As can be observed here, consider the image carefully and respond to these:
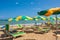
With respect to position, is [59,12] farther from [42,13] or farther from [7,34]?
[7,34]

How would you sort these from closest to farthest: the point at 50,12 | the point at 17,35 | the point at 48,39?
the point at 50,12
the point at 48,39
the point at 17,35

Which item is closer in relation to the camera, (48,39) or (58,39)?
(58,39)

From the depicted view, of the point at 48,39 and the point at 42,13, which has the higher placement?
the point at 42,13

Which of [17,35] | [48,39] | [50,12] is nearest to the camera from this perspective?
[50,12]

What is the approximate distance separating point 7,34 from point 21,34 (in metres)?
1.42

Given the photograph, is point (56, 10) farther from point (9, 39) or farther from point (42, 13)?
point (9, 39)

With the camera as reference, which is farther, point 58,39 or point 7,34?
point 7,34

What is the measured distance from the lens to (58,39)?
7.01m

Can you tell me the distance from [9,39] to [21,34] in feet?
8.72

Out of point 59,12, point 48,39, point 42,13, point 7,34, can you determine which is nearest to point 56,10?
point 59,12

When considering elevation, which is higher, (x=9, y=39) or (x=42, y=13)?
(x=42, y=13)

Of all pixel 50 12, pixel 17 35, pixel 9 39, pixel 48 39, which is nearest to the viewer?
pixel 50 12

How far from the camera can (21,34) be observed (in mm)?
10922

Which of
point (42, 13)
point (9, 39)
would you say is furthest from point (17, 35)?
point (42, 13)
